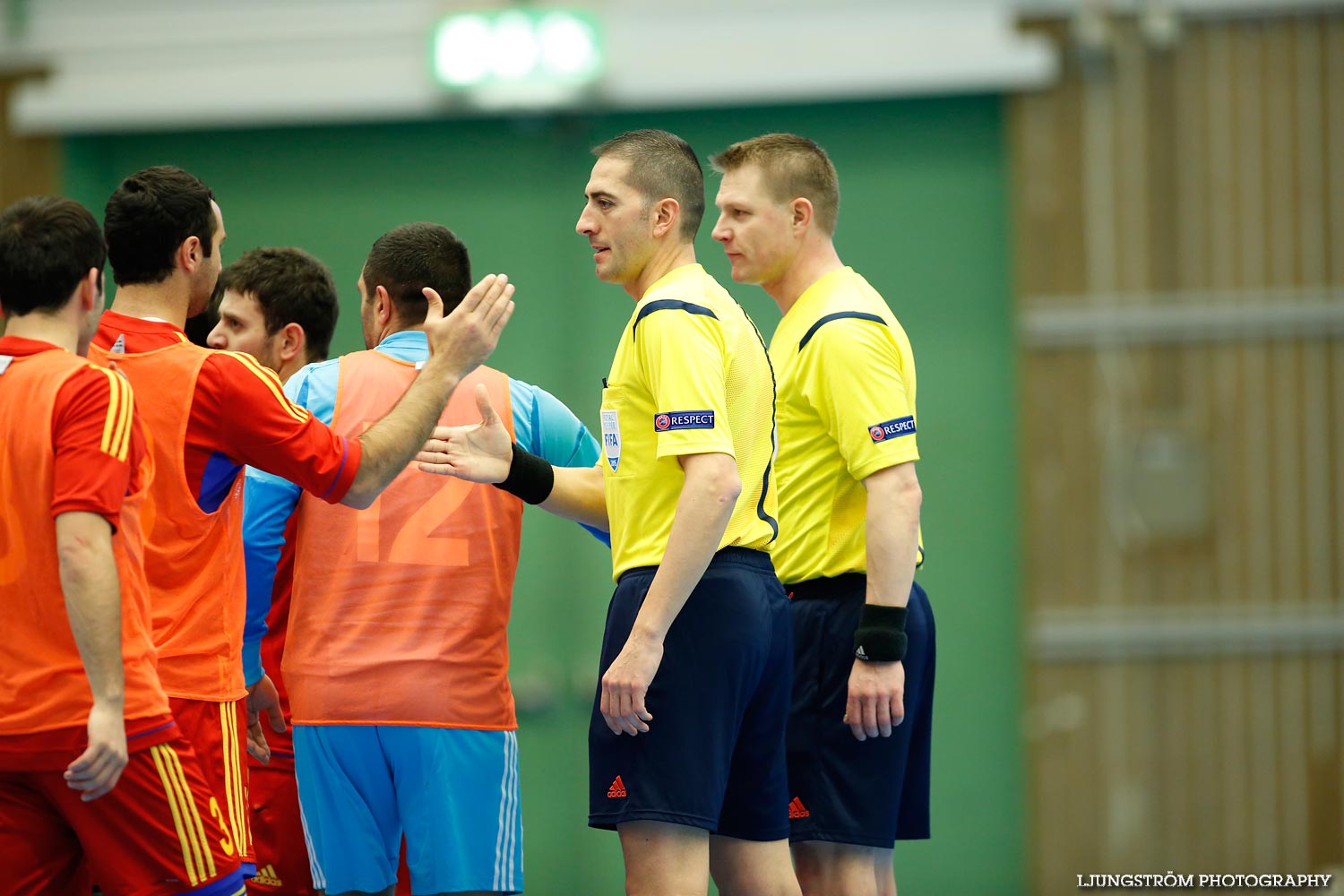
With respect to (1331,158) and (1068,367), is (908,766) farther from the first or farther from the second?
(1331,158)

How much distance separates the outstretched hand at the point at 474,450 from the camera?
132 inches

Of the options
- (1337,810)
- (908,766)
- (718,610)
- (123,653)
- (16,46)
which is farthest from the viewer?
(16,46)

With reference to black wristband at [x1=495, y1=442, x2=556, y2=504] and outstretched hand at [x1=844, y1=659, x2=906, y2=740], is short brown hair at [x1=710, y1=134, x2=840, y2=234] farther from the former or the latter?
outstretched hand at [x1=844, y1=659, x2=906, y2=740]

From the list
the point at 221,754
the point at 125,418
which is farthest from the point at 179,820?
the point at 125,418

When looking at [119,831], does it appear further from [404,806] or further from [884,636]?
[884,636]

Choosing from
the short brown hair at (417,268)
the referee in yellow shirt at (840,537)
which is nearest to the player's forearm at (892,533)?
the referee in yellow shirt at (840,537)

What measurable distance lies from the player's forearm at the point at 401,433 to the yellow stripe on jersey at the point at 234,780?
1.75 feet

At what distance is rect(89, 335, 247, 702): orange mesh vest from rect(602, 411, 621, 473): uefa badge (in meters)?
0.82

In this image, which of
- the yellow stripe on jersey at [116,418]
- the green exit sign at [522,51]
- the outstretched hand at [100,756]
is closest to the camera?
the outstretched hand at [100,756]

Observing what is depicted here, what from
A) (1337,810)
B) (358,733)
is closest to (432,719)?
(358,733)

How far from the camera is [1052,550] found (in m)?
6.72

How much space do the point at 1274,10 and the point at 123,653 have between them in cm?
597

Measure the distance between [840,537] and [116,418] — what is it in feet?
5.85

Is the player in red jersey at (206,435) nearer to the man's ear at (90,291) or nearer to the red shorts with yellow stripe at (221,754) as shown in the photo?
the red shorts with yellow stripe at (221,754)
